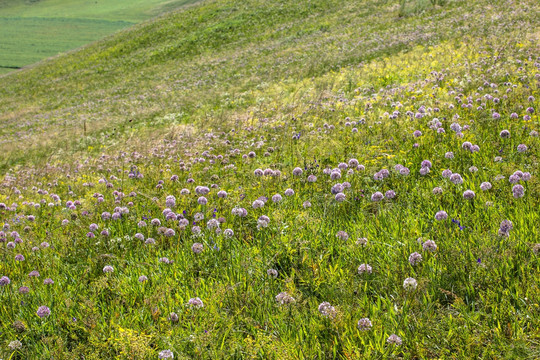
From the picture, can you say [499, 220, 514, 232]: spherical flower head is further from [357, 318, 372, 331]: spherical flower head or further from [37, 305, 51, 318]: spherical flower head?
[37, 305, 51, 318]: spherical flower head

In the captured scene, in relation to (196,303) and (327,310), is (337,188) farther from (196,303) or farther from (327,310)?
(196,303)

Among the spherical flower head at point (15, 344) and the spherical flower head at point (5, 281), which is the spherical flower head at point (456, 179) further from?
the spherical flower head at point (5, 281)

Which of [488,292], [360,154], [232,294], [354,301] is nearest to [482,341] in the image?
[488,292]

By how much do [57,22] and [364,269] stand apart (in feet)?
473

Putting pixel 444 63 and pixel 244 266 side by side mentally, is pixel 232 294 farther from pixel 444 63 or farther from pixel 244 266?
pixel 444 63

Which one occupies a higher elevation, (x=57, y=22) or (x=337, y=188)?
(x=57, y=22)

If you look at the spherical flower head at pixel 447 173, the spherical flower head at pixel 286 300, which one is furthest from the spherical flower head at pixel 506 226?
the spherical flower head at pixel 286 300

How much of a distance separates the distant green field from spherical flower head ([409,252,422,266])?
9192 centimetres

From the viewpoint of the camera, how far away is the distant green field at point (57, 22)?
292 feet

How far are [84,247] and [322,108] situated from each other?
23.0ft

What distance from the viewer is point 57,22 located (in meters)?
118

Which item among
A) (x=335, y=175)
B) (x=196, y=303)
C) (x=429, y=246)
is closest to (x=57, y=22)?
(x=335, y=175)

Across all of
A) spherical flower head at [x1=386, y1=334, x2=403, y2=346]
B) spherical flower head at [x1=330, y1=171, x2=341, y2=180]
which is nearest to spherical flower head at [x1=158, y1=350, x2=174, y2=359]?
spherical flower head at [x1=386, y1=334, x2=403, y2=346]

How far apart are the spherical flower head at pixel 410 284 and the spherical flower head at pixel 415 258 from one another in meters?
0.27
